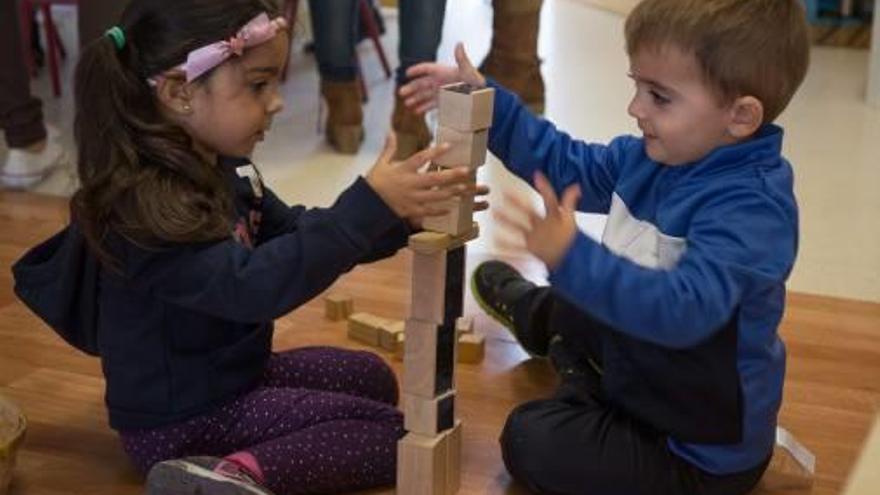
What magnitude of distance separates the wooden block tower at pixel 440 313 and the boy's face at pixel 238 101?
0.70ft

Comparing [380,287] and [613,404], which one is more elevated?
[613,404]

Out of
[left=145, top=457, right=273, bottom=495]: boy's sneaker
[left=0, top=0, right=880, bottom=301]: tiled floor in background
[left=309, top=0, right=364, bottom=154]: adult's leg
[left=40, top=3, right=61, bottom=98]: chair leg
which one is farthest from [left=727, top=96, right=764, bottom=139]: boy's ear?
[left=40, top=3, right=61, bottom=98]: chair leg

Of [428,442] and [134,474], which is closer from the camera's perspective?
[428,442]

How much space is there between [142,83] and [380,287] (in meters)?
0.78

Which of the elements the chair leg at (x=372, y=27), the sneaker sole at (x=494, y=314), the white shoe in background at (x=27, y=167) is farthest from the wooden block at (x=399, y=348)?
the chair leg at (x=372, y=27)

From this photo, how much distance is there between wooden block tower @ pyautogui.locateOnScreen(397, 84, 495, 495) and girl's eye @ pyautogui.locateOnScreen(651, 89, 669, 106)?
16 centimetres

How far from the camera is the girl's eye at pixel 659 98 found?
4.04 ft

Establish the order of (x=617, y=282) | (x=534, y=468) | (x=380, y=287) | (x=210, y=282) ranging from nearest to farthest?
(x=617, y=282)
(x=210, y=282)
(x=534, y=468)
(x=380, y=287)

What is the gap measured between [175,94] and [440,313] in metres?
0.36

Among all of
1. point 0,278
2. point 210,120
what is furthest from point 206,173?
point 0,278

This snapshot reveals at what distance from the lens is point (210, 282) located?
4.02ft

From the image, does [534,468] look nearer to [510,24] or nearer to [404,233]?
[404,233]

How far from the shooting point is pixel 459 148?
47.6 inches

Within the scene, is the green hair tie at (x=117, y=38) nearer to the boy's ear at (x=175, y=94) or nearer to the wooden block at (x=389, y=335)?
the boy's ear at (x=175, y=94)
